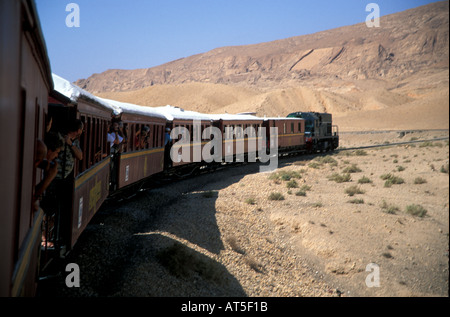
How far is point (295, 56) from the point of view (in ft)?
570

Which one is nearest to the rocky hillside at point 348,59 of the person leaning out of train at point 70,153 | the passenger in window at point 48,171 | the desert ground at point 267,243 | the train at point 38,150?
the desert ground at point 267,243

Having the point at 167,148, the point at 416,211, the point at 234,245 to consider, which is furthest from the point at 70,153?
the point at 167,148

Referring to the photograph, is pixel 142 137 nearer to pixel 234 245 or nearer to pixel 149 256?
pixel 234 245

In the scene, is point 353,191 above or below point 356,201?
above

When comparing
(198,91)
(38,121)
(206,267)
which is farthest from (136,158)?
(198,91)

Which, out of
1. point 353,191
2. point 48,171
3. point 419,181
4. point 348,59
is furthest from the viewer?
point 348,59

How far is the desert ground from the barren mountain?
177 ft

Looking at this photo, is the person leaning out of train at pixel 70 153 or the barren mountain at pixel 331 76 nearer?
the person leaning out of train at pixel 70 153

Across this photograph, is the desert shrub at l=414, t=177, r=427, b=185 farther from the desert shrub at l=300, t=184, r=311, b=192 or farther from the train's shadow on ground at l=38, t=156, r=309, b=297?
the train's shadow on ground at l=38, t=156, r=309, b=297

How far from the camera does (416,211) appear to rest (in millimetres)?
12180

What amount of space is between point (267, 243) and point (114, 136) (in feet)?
17.3

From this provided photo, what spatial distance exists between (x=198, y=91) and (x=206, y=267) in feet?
370

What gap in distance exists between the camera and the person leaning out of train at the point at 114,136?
32.9 feet

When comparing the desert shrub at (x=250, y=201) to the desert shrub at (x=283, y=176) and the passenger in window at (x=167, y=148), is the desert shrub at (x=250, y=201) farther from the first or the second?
the desert shrub at (x=283, y=176)
